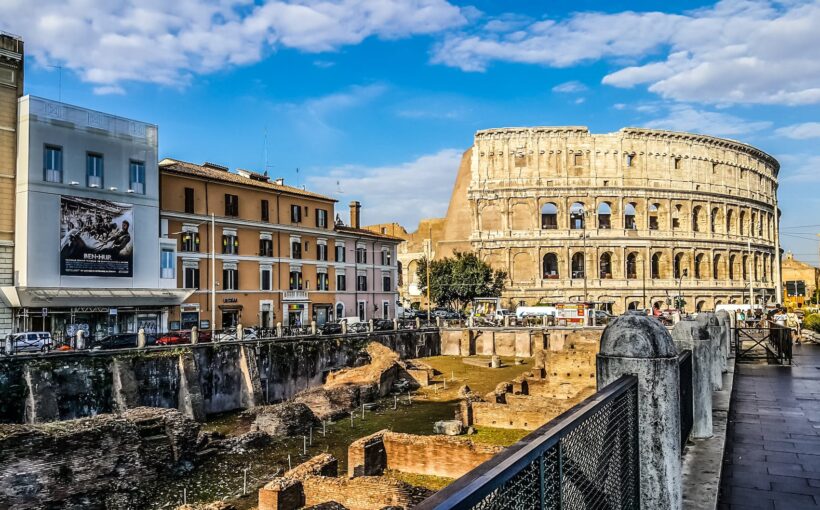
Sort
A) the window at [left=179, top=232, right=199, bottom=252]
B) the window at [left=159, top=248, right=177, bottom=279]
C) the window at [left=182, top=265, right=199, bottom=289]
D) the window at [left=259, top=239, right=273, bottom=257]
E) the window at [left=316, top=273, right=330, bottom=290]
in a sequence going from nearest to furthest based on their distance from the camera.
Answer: the window at [left=159, top=248, right=177, bottom=279], the window at [left=182, top=265, right=199, bottom=289], the window at [left=179, top=232, right=199, bottom=252], the window at [left=259, top=239, right=273, bottom=257], the window at [left=316, top=273, right=330, bottom=290]

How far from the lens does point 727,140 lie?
72375 mm

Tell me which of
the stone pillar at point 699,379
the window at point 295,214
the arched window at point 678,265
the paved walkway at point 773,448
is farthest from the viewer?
the arched window at point 678,265

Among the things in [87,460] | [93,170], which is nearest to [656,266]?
[93,170]

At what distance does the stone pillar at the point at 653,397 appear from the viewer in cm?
483

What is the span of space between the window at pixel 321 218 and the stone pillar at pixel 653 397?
43.9 metres

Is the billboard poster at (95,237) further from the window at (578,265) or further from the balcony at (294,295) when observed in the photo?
the window at (578,265)

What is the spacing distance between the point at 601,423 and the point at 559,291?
63.6 meters

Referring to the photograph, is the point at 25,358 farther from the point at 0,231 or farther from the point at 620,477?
the point at 620,477

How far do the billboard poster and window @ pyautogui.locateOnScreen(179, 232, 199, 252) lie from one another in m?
4.22

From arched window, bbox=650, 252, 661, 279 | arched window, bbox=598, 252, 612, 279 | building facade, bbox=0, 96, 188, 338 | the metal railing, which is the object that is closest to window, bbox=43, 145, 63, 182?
building facade, bbox=0, 96, 188, 338

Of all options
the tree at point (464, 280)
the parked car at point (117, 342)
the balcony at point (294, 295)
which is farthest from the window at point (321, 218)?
the parked car at point (117, 342)

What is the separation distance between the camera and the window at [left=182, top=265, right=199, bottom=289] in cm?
3803

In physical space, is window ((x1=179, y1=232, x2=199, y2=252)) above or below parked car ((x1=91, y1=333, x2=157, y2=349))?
above

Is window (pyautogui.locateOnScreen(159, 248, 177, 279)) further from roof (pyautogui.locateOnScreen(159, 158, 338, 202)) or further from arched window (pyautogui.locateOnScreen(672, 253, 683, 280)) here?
arched window (pyautogui.locateOnScreen(672, 253, 683, 280))
